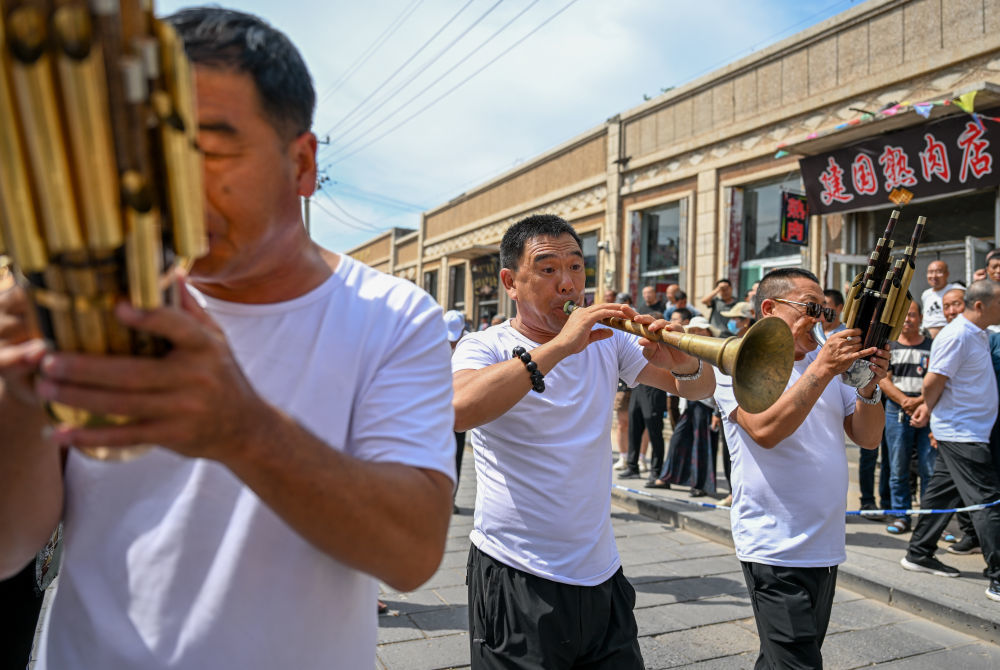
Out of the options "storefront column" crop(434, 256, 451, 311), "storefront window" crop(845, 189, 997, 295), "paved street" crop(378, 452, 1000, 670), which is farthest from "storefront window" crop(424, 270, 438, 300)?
"paved street" crop(378, 452, 1000, 670)

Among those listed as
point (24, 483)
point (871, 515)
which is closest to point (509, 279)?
point (24, 483)

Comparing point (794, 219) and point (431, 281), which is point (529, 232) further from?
point (431, 281)

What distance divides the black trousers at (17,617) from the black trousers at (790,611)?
2.49m

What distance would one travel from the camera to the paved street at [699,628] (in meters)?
3.58

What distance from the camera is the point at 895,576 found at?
184 inches

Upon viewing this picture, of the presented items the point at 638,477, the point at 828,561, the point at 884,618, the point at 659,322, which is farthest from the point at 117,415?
the point at 638,477

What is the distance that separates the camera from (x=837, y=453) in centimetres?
273

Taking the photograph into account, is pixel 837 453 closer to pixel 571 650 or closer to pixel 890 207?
pixel 571 650

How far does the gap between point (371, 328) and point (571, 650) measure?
147cm

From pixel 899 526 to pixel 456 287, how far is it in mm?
18497

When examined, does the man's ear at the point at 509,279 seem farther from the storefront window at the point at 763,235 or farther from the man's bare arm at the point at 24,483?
the storefront window at the point at 763,235

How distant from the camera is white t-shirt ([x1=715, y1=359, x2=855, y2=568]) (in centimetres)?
258

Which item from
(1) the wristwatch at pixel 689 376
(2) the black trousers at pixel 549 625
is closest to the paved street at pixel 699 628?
(2) the black trousers at pixel 549 625

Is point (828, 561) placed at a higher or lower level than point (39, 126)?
lower
